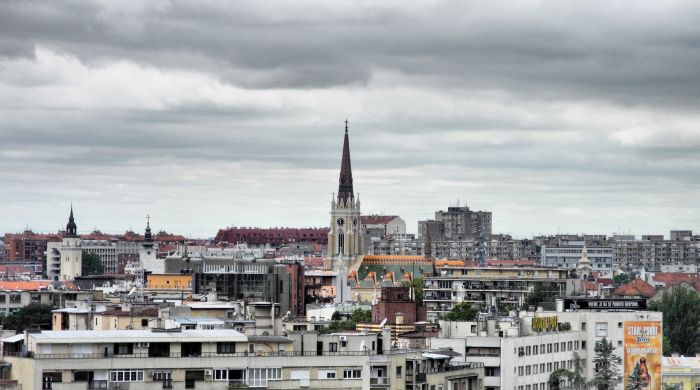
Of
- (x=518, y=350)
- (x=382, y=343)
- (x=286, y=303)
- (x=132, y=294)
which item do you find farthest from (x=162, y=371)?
(x=286, y=303)

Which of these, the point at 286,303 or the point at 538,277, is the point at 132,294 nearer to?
the point at 286,303

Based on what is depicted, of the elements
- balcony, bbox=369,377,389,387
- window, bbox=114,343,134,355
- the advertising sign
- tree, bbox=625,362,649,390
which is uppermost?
the advertising sign

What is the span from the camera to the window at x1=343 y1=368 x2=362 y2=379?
80812mm

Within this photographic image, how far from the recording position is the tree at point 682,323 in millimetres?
149000

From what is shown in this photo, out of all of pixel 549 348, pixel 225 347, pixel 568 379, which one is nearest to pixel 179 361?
pixel 225 347

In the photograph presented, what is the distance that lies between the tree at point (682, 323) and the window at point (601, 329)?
26529 mm

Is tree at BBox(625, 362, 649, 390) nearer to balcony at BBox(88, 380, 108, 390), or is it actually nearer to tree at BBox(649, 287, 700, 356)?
tree at BBox(649, 287, 700, 356)

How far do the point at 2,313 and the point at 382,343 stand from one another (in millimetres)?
86688

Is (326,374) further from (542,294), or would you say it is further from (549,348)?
(542,294)

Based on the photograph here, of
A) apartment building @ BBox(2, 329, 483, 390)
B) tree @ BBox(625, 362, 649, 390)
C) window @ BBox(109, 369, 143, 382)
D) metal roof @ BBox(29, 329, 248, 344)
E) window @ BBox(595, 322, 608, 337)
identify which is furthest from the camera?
window @ BBox(595, 322, 608, 337)

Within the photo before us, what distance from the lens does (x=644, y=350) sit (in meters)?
119

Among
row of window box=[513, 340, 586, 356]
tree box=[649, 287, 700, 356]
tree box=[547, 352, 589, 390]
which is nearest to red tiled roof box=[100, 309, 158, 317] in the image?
row of window box=[513, 340, 586, 356]

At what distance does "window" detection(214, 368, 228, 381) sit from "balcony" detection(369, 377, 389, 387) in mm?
8828

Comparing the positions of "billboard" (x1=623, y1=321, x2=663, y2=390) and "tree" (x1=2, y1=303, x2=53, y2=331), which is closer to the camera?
"billboard" (x1=623, y1=321, x2=663, y2=390)
